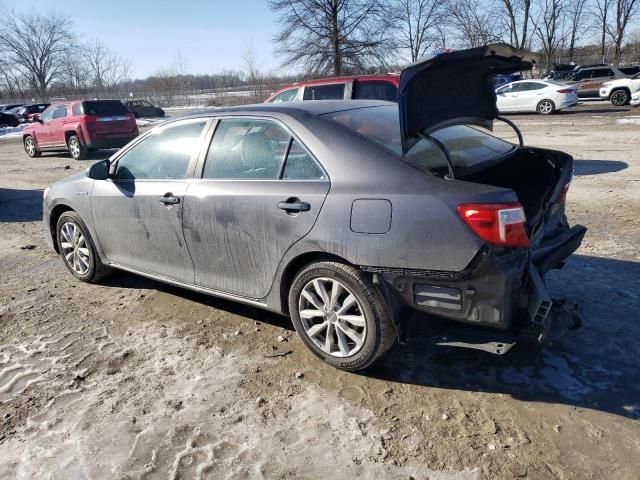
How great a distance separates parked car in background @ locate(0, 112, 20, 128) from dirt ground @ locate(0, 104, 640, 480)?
3460 cm

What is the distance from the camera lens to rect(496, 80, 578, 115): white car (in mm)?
21188

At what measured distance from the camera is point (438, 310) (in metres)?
2.80

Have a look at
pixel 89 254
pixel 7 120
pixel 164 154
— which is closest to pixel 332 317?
pixel 164 154

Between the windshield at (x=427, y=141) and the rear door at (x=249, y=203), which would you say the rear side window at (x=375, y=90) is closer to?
the windshield at (x=427, y=141)

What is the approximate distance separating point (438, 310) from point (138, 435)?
1.77m

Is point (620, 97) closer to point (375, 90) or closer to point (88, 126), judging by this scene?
point (375, 90)

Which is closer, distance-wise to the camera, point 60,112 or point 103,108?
point 103,108

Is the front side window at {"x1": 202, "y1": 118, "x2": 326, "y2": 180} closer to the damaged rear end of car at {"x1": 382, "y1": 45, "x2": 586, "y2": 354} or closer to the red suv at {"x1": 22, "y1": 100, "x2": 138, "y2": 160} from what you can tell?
the damaged rear end of car at {"x1": 382, "y1": 45, "x2": 586, "y2": 354}

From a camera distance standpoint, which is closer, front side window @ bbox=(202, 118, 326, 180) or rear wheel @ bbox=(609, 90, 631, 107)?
front side window @ bbox=(202, 118, 326, 180)

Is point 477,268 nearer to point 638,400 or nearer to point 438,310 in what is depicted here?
point 438,310

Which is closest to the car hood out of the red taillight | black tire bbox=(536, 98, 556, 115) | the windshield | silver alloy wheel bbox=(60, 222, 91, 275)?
the windshield

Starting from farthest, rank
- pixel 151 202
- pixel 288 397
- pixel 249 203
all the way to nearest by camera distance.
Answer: pixel 151 202 → pixel 249 203 → pixel 288 397

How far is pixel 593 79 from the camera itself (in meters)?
24.5

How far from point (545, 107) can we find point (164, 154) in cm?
2131
